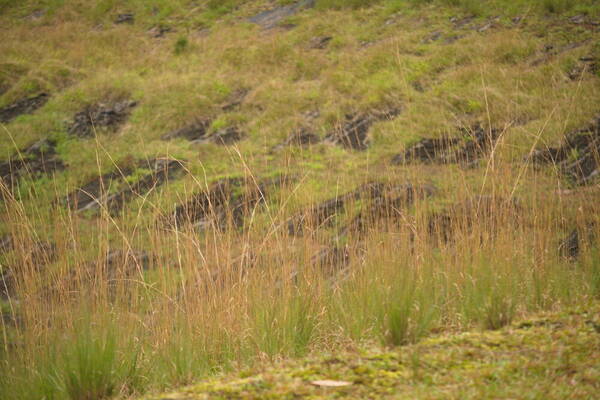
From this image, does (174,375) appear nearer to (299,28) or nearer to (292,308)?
(292,308)

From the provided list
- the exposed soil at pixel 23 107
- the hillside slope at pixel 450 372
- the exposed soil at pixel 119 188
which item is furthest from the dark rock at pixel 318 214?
the exposed soil at pixel 23 107

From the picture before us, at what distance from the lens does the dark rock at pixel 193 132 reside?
9.80m

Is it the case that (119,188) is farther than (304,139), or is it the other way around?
(304,139)

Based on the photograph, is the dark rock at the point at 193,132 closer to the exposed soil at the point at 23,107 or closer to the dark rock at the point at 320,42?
the dark rock at the point at 320,42

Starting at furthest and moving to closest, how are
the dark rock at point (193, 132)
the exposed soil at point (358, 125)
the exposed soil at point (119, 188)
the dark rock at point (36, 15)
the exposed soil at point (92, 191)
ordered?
1. the dark rock at point (36, 15)
2. the dark rock at point (193, 132)
3. the exposed soil at point (358, 125)
4. the exposed soil at point (92, 191)
5. the exposed soil at point (119, 188)

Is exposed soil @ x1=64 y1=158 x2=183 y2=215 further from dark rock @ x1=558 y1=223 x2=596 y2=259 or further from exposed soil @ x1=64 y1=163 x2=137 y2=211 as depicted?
dark rock @ x1=558 y1=223 x2=596 y2=259

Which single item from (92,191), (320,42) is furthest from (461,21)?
(92,191)

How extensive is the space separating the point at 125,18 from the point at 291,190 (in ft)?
42.6

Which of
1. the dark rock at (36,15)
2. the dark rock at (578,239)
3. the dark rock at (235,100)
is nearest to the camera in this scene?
the dark rock at (578,239)

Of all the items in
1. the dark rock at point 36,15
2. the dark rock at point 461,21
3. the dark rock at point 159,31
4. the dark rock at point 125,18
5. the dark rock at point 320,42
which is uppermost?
the dark rock at point 36,15

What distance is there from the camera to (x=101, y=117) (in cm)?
1080

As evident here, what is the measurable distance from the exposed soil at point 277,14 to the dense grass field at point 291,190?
0.08 metres

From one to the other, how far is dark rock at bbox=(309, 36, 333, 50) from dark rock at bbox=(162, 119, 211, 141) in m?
2.99

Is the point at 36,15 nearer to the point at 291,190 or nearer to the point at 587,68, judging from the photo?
the point at 587,68
